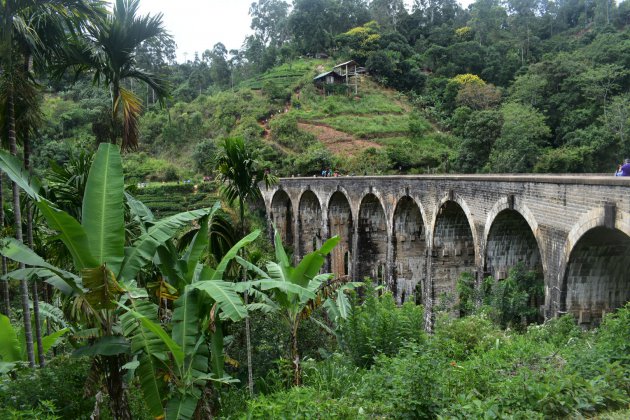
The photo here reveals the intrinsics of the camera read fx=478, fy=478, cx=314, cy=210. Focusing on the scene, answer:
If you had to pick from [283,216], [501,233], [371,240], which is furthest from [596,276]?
[283,216]

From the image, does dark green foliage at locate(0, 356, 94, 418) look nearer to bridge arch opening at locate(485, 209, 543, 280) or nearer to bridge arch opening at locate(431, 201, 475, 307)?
bridge arch opening at locate(485, 209, 543, 280)

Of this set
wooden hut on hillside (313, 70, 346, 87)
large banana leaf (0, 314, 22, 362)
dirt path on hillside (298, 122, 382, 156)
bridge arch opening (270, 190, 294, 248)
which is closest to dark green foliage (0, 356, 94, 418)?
large banana leaf (0, 314, 22, 362)

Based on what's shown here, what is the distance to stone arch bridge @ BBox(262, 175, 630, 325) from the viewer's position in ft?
27.8

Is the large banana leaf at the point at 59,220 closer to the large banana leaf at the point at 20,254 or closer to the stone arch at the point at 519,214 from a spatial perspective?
the large banana leaf at the point at 20,254

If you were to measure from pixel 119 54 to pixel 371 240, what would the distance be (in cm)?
1549

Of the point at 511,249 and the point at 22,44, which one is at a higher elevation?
the point at 22,44

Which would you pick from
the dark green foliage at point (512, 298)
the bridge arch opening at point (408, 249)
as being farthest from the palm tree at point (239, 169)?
the bridge arch opening at point (408, 249)

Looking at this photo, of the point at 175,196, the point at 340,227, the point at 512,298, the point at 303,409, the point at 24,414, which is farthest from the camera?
the point at 175,196

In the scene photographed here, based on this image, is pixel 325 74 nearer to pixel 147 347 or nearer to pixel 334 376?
pixel 334 376

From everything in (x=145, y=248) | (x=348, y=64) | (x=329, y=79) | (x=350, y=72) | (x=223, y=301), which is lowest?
(x=223, y=301)

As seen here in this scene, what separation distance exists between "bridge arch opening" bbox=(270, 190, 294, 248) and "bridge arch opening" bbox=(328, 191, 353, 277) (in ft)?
19.2

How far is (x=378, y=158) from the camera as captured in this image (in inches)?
1377

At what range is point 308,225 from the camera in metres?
27.6

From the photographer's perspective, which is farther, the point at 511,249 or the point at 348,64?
the point at 348,64
